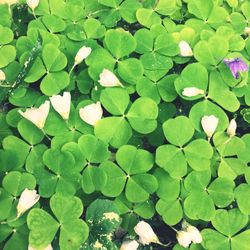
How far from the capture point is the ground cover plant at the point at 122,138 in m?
1.16

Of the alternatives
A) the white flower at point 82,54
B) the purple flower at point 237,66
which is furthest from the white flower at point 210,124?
the white flower at point 82,54

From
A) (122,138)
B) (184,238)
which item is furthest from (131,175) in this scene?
(184,238)

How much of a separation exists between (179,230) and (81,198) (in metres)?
0.26

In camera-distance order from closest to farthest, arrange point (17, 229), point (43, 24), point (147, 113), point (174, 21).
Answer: point (17, 229), point (147, 113), point (43, 24), point (174, 21)

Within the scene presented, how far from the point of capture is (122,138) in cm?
125

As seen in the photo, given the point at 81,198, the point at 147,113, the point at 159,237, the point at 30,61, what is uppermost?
the point at 30,61

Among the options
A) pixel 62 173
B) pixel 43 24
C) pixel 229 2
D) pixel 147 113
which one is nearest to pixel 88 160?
pixel 62 173

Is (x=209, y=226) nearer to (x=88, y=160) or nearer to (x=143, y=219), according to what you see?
(x=143, y=219)

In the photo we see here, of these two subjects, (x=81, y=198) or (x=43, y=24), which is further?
(x=43, y=24)

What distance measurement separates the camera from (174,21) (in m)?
1.57

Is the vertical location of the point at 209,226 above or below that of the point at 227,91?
below

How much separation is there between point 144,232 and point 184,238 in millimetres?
97

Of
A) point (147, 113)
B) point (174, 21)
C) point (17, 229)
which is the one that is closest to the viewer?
point (17, 229)

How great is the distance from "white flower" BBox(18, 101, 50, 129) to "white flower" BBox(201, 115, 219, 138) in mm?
415
